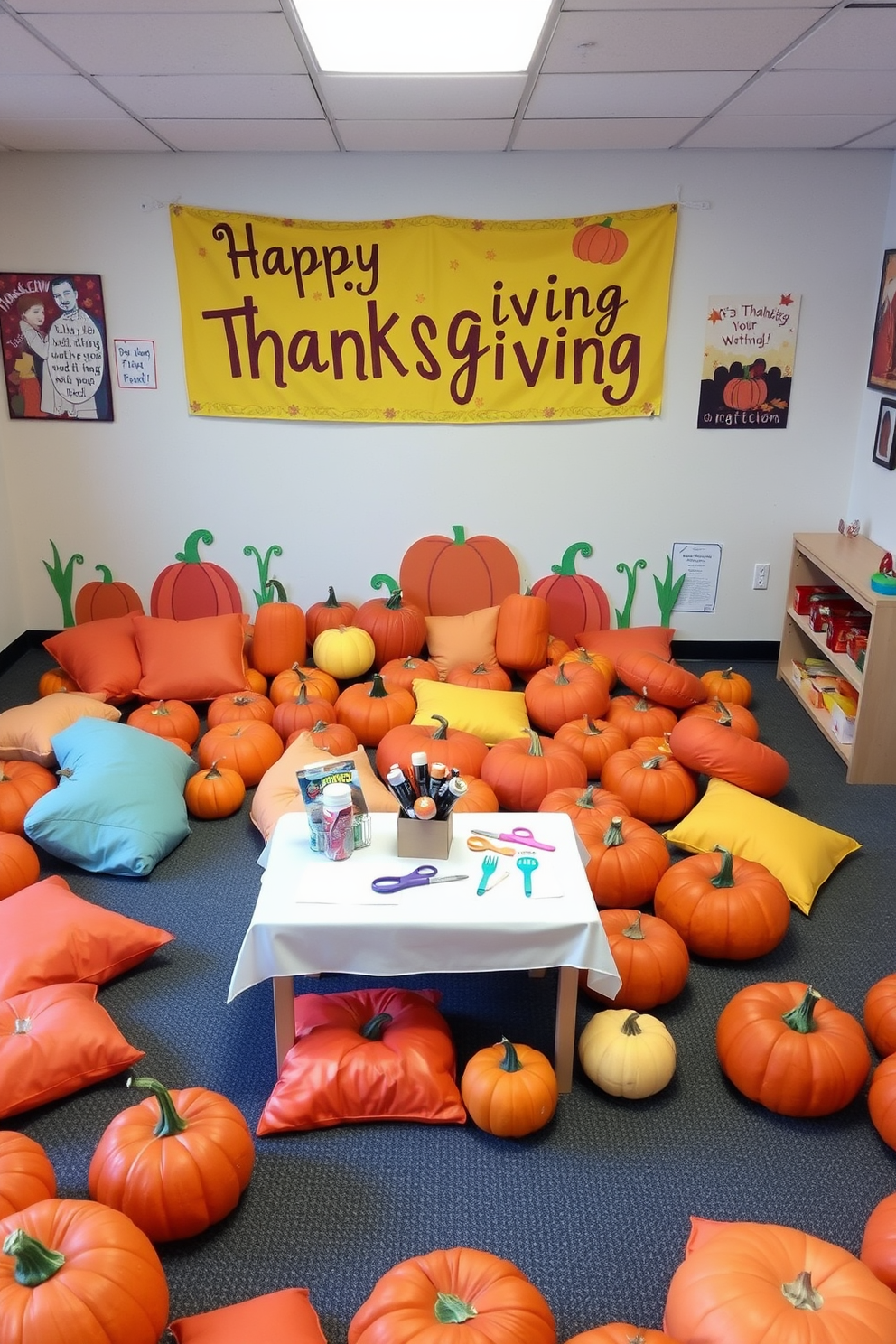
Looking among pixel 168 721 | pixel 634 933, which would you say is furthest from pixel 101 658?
pixel 634 933

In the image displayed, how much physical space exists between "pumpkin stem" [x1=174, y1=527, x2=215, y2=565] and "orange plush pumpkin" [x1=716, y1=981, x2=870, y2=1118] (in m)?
3.45

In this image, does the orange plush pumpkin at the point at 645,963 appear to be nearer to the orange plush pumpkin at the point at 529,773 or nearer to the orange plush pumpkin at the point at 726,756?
the orange plush pumpkin at the point at 529,773

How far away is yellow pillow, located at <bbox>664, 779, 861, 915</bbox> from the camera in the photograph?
10.4 ft

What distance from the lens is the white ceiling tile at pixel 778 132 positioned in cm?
379

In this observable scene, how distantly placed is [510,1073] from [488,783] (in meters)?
1.41

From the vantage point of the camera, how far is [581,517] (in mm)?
4930

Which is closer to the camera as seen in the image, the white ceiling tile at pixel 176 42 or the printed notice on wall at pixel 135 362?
the white ceiling tile at pixel 176 42

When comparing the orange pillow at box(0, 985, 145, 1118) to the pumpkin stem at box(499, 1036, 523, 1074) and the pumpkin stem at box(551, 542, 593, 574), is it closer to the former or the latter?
the pumpkin stem at box(499, 1036, 523, 1074)

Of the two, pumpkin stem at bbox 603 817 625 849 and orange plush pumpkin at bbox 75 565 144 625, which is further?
orange plush pumpkin at bbox 75 565 144 625

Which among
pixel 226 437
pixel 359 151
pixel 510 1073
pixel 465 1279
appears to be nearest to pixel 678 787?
pixel 510 1073

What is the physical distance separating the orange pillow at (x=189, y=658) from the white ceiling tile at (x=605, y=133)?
239 centimetres

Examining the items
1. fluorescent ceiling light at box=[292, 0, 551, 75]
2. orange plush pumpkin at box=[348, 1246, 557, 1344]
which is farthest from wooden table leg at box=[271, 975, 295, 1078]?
fluorescent ceiling light at box=[292, 0, 551, 75]

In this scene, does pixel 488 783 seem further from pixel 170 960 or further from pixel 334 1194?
pixel 334 1194

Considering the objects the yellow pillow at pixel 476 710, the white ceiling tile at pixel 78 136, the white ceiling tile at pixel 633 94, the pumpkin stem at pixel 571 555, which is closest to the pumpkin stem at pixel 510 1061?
the yellow pillow at pixel 476 710
